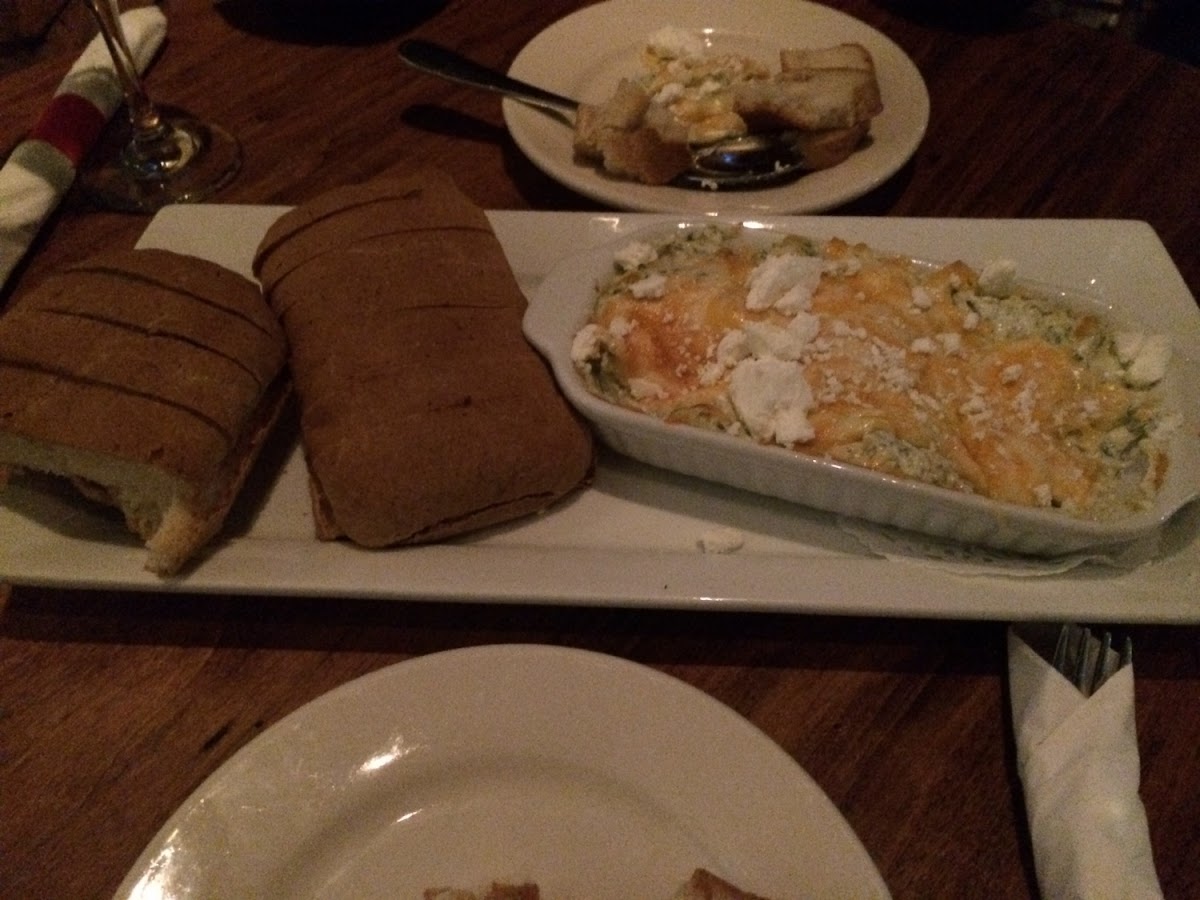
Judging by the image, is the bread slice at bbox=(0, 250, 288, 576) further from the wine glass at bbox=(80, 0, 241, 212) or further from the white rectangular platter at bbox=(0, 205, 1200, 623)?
the wine glass at bbox=(80, 0, 241, 212)

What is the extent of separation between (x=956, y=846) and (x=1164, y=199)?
141cm

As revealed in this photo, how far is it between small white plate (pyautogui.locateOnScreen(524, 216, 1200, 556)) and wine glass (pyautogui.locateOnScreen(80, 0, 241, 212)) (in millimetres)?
930

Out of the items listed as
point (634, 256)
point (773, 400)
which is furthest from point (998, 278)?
point (634, 256)

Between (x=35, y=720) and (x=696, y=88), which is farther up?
(x=696, y=88)

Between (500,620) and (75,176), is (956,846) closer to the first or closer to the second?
(500,620)

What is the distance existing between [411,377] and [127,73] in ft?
3.46

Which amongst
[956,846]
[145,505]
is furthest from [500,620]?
[956,846]

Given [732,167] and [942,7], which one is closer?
Result: [732,167]

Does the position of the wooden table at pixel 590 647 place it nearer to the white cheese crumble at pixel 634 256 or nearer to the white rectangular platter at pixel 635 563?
the white rectangular platter at pixel 635 563

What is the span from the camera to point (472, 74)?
1925 mm

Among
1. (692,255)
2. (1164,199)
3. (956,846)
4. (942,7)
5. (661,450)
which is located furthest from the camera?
(942,7)

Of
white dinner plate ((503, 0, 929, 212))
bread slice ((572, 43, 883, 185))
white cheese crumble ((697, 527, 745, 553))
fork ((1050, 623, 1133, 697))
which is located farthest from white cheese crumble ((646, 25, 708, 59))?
fork ((1050, 623, 1133, 697))

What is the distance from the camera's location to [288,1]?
88.6 inches

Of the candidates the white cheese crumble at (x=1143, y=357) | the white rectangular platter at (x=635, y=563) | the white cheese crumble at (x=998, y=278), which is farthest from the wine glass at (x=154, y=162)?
the white cheese crumble at (x=1143, y=357)
